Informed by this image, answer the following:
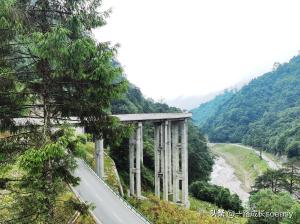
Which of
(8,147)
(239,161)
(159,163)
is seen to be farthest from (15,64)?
(239,161)

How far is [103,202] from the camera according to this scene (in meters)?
27.9

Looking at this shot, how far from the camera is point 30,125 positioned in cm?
1449

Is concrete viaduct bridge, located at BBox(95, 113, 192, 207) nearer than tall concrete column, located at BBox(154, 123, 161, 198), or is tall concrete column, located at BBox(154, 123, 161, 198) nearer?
concrete viaduct bridge, located at BBox(95, 113, 192, 207)

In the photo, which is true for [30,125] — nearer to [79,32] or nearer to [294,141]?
[79,32]

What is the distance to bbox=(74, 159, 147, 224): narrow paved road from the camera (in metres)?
25.7

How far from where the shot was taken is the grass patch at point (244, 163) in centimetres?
10775

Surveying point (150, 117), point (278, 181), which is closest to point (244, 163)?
point (278, 181)

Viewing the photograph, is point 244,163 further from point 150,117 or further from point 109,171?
point 109,171

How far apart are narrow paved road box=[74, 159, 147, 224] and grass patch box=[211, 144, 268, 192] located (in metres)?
68.7

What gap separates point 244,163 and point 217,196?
69229 millimetres

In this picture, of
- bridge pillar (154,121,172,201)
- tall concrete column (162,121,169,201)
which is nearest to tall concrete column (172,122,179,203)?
bridge pillar (154,121,172,201)

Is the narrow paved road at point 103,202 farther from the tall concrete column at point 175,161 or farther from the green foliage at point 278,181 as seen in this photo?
the green foliage at point 278,181

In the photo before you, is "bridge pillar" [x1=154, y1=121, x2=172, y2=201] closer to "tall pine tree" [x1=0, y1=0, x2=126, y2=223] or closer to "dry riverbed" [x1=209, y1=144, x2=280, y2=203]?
"tall pine tree" [x1=0, y1=0, x2=126, y2=223]

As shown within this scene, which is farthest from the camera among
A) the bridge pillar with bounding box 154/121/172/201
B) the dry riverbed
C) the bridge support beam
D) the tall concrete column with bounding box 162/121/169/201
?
the dry riverbed
